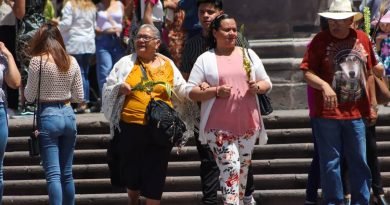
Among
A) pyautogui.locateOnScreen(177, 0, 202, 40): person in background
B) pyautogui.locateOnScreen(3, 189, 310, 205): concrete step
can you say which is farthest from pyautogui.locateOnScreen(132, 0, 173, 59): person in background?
pyautogui.locateOnScreen(3, 189, 310, 205): concrete step

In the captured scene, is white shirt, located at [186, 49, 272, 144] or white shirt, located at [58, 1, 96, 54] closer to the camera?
white shirt, located at [186, 49, 272, 144]

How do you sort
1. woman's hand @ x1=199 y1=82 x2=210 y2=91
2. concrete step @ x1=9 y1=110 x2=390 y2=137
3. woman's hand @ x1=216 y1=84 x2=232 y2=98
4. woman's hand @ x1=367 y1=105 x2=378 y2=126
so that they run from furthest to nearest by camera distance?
concrete step @ x1=9 y1=110 x2=390 y2=137 → woman's hand @ x1=367 y1=105 x2=378 y2=126 → woman's hand @ x1=199 y1=82 x2=210 y2=91 → woman's hand @ x1=216 y1=84 x2=232 y2=98

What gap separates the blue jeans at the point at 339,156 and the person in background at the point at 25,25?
178 inches

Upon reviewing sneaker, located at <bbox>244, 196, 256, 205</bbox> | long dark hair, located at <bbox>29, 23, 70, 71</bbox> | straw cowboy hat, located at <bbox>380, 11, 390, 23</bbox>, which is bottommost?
sneaker, located at <bbox>244, 196, 256, 205</bbox>

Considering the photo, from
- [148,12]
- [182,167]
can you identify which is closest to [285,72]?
[148,12]

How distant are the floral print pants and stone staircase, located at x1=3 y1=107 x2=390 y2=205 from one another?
1.72 meters

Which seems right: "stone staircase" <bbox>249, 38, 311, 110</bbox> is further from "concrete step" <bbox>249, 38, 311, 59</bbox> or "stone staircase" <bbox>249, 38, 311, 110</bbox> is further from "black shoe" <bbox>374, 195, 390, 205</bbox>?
"black shoe" <bbox>374, 195, 390, 205</bbox>

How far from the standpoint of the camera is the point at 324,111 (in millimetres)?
10578

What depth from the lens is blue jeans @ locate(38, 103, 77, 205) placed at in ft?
35.4

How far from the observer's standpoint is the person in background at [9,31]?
14578mm

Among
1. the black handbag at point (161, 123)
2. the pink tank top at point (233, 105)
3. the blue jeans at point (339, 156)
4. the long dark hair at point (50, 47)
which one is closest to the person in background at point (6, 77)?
the long dark hair at point (50, 47)

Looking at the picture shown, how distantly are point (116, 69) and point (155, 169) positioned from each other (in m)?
0.91

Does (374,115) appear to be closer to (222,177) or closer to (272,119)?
(222,177)

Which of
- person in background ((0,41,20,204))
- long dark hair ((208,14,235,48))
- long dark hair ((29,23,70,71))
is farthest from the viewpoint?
long dark hair ((29,23,70,71))
